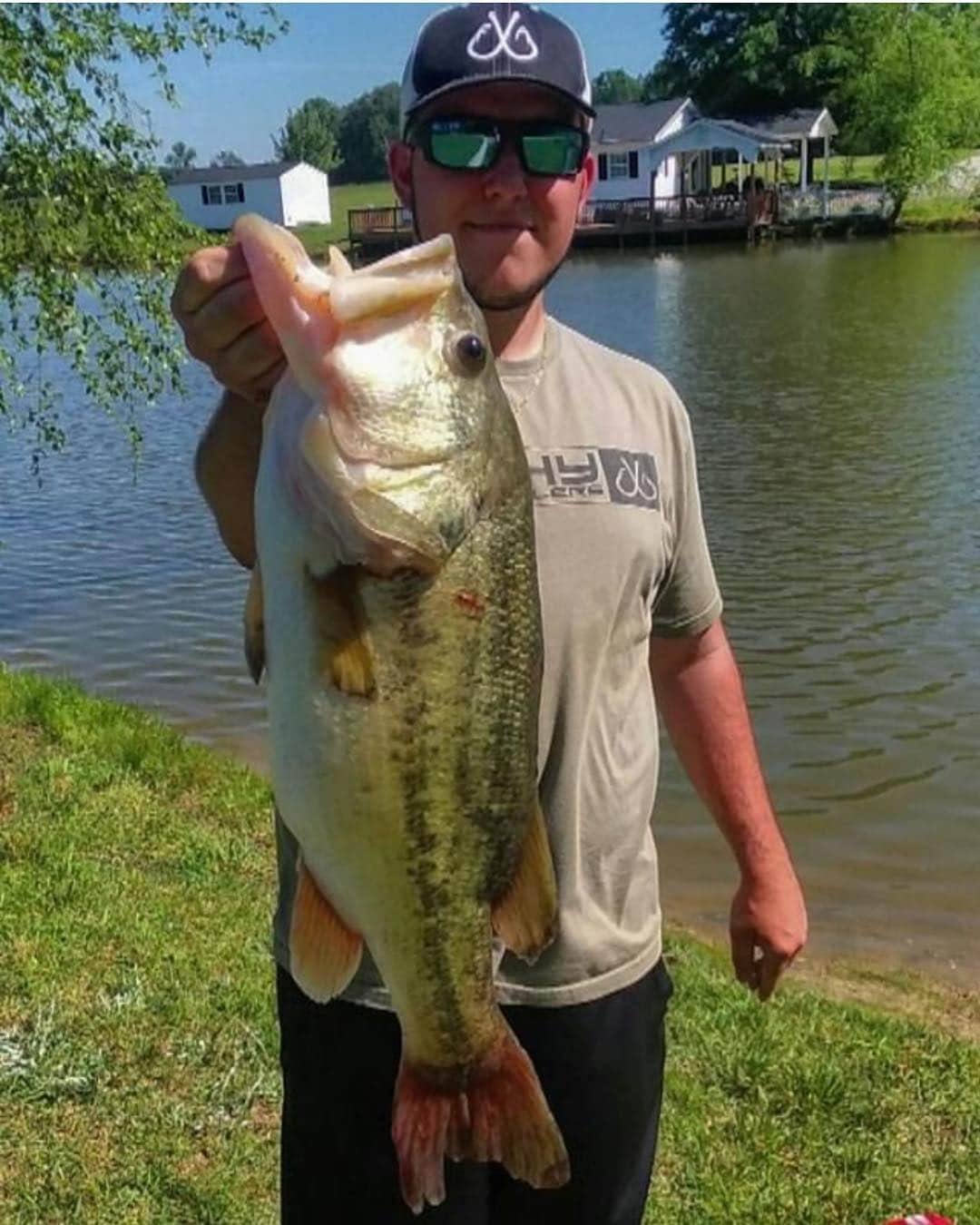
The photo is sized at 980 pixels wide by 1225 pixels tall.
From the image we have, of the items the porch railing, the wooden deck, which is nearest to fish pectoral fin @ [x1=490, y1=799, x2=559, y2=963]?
the wooden deck

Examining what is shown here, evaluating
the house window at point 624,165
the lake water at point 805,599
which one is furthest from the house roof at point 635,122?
the lake water at point 805,599

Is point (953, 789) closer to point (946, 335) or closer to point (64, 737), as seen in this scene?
point (64, 737)

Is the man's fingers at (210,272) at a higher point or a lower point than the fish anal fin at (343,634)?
higher

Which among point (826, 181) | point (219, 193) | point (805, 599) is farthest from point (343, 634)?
point (219, 193)

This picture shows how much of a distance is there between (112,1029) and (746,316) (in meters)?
27.3

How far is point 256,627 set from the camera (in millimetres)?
1889

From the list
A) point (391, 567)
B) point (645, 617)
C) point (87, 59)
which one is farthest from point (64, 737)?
point (391, 567)

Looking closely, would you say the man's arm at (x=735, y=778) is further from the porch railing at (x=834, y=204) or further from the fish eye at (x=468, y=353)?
the porch railing at (x=834, y=204)

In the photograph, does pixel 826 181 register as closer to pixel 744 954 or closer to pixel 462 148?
pixel 744 954

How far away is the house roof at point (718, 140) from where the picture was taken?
53344 millimetres

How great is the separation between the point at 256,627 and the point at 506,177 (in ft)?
3.07

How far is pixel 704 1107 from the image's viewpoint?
4.09 meters

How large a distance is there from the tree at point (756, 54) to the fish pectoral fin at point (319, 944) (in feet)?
209

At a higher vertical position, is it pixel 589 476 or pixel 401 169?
pixel 401 169
